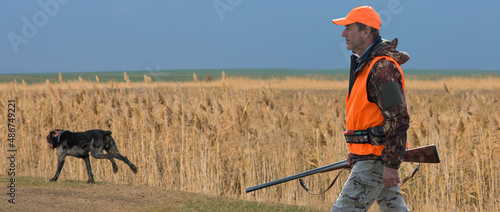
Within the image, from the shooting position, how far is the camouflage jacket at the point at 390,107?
3330mm

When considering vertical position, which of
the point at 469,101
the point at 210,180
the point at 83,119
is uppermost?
the point at 469,101

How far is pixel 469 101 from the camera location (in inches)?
412

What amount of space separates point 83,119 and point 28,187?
12.7ft

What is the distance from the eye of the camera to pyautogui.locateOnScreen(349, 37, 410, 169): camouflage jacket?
3.33 metres

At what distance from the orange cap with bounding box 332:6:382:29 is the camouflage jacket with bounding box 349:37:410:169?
159 millimetres

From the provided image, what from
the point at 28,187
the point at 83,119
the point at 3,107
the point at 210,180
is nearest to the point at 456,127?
the point at 210,180

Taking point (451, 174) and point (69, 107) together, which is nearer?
point (451, 174)

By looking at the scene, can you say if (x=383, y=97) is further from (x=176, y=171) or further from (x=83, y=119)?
(x=83, y=119)

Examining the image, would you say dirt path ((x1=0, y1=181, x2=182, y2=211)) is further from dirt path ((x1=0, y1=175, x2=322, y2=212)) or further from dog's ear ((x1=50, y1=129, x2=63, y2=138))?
dog's ear ((x1=50, y1=129, x2=63, y2=138))

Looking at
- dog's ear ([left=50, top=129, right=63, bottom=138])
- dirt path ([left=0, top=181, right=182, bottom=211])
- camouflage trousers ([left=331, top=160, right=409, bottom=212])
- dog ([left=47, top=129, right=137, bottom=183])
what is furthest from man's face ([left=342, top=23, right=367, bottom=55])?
dog's ear ([left=50, top=129, right=63, bottom=138])

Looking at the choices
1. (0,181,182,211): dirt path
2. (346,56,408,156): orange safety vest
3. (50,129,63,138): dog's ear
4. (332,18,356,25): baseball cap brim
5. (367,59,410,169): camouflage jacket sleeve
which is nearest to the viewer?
(367,59,410,169): camouflage jacket sleeve

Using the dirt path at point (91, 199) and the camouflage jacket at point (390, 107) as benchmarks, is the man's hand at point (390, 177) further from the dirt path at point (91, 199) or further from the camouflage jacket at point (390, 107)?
the dirt path at point (91, 199)

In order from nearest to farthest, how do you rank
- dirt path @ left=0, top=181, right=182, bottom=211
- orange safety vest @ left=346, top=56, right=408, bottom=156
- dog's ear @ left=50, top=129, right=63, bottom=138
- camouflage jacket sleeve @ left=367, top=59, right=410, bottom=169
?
camouflage jacket sleeve @ left=367, top=59, right=410, bottom=169 → orange safety vest @ left=346, top=56, right=408, bottom=156 → dirt path @ left=0, top=181, right=182, bottom=211 → dog's ear @ left=50, top=129, right=63, bottom=138

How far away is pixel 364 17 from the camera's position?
355 centimetres
